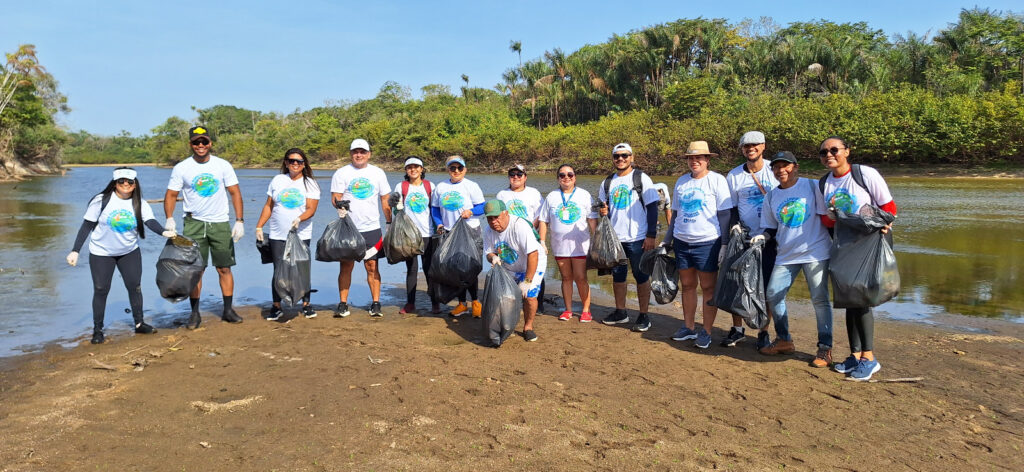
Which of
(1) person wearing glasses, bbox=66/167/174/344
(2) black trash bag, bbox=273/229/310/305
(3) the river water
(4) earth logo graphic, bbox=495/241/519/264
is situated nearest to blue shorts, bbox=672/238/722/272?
(4) earth logo graphic, bbox=495/241/519/264

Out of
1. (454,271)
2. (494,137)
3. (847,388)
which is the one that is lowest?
(847,388)

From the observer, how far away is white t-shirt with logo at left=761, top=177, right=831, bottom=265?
14.7 ft

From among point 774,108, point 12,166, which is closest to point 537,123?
point 774,108

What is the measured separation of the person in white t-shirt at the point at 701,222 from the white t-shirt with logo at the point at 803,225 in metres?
0.52

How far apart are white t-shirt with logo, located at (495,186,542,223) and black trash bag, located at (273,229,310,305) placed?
184 centimetres

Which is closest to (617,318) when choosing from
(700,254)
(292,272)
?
(700,254)

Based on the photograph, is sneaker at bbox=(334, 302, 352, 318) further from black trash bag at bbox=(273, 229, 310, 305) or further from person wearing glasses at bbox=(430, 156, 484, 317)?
person wearing glasses at bbox=(430, 156, 484, 317)

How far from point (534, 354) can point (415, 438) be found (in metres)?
1.68

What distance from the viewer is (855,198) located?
4285 millimetres

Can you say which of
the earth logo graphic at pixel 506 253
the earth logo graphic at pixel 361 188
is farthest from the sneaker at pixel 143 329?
the earth logo graphic at pixel 506 253

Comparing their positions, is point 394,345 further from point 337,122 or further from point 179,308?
point 337,122

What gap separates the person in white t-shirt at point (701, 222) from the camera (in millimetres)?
4965

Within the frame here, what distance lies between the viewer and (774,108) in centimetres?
3794

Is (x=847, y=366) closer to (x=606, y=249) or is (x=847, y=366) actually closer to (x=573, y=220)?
(x=606, y=249)
